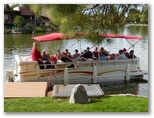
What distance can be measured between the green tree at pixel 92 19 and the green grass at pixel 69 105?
4.13 feet

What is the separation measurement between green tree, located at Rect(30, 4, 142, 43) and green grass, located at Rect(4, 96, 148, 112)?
126cm

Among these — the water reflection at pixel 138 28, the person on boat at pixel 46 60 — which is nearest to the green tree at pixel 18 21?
the person on boat at pixel 46 60

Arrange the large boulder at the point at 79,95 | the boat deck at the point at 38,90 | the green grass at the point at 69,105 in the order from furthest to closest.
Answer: the boat deck at the point at 38,90, the large boulder at the point at 79,95, the green grass at the point at 69,105

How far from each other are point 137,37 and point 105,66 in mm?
1430

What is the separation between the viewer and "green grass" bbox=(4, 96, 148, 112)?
5328 millimetres

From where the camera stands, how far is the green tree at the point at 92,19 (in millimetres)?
6059

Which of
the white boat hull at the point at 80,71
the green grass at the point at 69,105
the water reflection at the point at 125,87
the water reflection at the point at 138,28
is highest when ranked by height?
the water reflection at the point at 138,28

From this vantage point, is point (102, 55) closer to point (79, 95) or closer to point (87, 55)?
point (87, 55)

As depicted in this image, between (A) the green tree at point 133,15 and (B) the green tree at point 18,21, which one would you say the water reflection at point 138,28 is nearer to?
(A) the green tree at point 133,15

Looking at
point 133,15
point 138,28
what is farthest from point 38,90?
point 138,28

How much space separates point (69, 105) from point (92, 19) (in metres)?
1.80

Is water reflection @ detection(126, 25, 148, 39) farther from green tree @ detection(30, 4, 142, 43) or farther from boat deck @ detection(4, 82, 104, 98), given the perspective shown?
boat deck @ detection(4, 82, 104, 98)

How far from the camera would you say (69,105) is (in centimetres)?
549

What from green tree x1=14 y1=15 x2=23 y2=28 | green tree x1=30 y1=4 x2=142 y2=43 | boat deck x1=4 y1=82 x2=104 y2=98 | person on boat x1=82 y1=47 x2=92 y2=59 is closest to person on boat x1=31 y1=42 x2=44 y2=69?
green tree x1=14 y1=15 x2=23 y2=28
